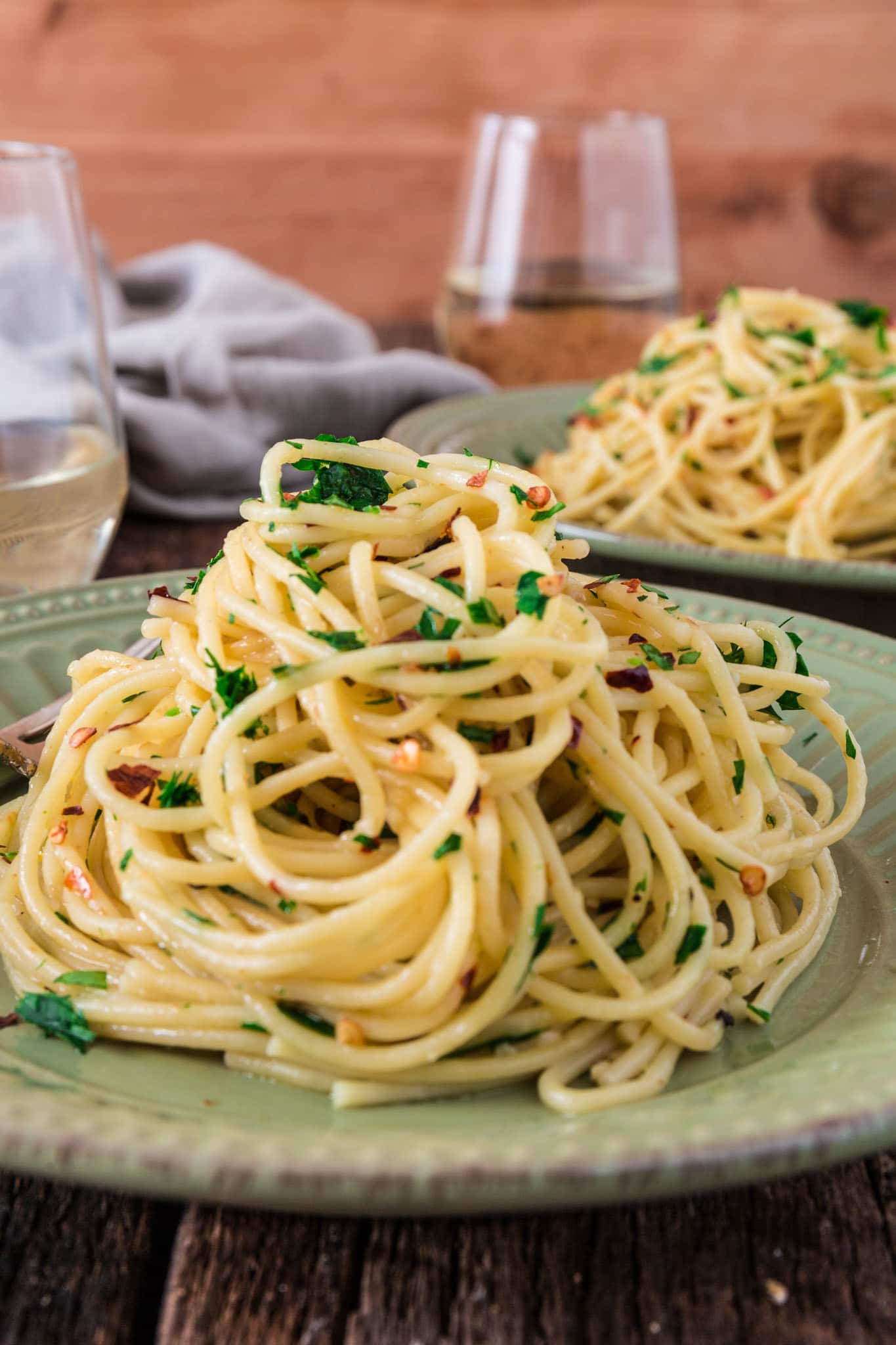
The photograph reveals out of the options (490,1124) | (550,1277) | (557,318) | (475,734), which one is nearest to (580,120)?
(557,318)

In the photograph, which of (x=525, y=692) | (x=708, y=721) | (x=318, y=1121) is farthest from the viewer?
(x=708, y=721)

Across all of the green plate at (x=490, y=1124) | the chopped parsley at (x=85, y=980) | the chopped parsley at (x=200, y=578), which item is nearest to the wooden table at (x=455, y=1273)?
the green plate at (x=490, y=1124)

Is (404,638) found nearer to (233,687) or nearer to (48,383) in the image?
(233,687)

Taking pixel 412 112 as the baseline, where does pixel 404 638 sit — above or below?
above

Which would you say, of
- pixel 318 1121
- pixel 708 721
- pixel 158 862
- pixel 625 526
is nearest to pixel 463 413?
pixel 625 526

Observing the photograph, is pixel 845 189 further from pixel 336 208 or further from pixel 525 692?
pixel 525 692

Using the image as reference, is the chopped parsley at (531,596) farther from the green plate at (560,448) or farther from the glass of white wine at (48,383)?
the glass of white wine at (48,383)

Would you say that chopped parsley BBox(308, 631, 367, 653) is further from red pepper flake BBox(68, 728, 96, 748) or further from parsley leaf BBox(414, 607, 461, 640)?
red pepper flake BBox(68, 728, 96, 748)
